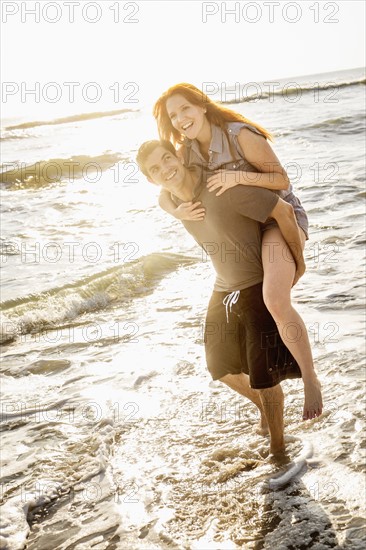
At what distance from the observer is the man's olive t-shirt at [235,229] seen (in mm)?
3781

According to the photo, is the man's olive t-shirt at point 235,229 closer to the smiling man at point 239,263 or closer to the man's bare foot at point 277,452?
the smiling man at point 239,263

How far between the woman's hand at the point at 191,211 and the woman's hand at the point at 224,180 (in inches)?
6.1

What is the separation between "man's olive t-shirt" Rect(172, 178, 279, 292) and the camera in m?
3.78

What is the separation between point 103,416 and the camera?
17.6 ft

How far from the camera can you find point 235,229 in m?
3.87

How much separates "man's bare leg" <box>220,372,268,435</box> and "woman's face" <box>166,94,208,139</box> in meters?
1.69

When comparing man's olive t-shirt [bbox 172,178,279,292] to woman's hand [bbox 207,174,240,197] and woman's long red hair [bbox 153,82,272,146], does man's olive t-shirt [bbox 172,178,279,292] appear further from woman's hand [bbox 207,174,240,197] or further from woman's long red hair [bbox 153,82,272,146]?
woman's long red hair [bbox 153,82,272,146]

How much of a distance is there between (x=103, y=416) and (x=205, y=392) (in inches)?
35.6

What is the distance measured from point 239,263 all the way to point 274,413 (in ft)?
3.46

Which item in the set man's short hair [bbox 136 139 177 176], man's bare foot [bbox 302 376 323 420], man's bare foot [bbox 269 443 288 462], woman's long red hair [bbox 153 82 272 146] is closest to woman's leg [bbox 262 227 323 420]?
man's bare foot [bbox 302 376 323 420]

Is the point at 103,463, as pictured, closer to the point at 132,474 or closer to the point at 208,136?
the point at 132,474

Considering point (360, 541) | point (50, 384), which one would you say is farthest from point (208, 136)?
point (50, 384)

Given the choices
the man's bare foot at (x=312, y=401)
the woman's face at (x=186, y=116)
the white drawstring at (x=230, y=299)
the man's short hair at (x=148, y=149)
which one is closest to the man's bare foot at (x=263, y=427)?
the man's bare foot at (x=312, y=401)

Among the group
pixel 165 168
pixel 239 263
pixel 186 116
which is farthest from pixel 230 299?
pixel 186 116
